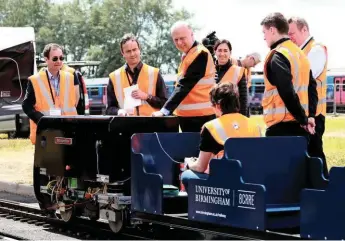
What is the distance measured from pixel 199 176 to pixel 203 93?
1896mm

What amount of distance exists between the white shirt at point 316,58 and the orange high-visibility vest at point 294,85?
799 millimetres

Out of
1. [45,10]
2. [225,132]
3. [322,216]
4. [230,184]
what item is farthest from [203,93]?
[45,10]

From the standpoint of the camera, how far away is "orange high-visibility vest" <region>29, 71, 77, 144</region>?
9.78 meters

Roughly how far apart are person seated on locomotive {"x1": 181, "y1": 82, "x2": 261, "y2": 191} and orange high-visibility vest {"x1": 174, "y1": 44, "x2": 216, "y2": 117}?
1594 millimetres

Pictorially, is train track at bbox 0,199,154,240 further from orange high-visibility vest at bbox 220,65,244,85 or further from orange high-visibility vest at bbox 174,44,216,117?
orange high-visibility vest at bbox 220,65,244,85

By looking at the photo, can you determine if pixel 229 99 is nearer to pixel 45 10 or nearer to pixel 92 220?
pixel 92 220

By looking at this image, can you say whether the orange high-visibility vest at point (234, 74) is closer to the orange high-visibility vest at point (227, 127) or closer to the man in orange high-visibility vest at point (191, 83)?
the man in orange high-visibility vest at point (191, 83)

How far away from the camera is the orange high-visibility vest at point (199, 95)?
8.47 meters

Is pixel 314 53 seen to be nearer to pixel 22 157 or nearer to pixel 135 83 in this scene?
pixel 135 83

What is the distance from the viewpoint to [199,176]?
6828 mm

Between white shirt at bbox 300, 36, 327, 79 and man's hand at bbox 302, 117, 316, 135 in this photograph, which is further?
white shirt at bbox 300, 36, 327, 79

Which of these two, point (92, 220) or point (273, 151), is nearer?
point (273, 151)

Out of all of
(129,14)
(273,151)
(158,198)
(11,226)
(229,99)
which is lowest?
(11,226)

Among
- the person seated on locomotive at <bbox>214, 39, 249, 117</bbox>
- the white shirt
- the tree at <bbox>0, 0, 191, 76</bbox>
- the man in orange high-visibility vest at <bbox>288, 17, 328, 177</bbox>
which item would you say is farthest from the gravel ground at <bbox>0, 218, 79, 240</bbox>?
the tree at <bbox>0, 0, 191, 76</bbox>
